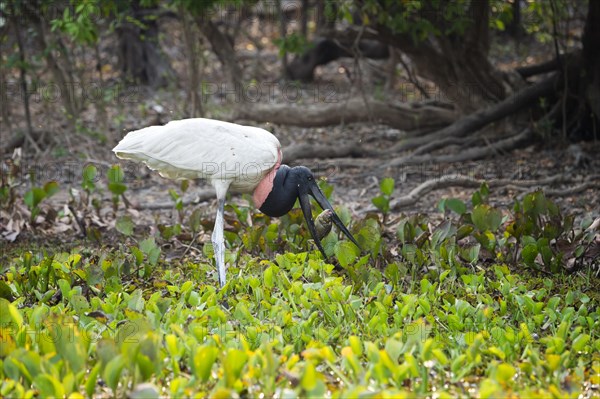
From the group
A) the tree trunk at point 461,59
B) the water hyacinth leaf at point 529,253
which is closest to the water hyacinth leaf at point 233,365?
the water hyacinth leaf at point 529,253

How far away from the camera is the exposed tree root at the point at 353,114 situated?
9.80 meters

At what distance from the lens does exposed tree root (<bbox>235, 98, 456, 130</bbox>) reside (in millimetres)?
9805

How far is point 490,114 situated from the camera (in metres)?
9.40

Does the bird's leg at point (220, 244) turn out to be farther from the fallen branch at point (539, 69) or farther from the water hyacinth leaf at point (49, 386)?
the fallen branch at point (539, 69)

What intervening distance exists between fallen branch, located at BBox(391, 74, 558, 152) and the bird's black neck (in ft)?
13.4

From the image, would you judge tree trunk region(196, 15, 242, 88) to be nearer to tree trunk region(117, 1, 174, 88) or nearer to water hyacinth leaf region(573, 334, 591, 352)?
tree trunk region(117, 1, 174, 88)

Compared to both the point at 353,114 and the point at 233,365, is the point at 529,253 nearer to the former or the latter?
the point at 233,365

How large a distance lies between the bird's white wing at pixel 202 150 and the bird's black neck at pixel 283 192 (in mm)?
184

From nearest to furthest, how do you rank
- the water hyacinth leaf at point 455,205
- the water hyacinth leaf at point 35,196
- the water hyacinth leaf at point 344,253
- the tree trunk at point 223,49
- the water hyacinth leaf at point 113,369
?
the water hyacinth leaf at point 113,369 → the water hyacinth leaf at point 344,253 → the water hyacinth leaf at point 455,205 → the water hyacinth leaf at point 35,196 → the tree trunk at point 223,49

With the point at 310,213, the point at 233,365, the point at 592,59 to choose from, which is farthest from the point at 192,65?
the point at 233,365

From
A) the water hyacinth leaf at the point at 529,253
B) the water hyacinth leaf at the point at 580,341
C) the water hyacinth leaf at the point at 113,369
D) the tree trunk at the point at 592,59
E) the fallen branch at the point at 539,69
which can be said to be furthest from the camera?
the fallen branch at the point at 539,69

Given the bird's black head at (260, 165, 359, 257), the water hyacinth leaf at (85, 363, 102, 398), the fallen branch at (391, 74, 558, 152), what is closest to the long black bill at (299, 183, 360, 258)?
the bird's black head at (260, 165, 359, 257)

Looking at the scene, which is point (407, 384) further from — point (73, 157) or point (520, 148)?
point (73, 157)

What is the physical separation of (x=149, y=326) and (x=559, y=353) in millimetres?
1800
